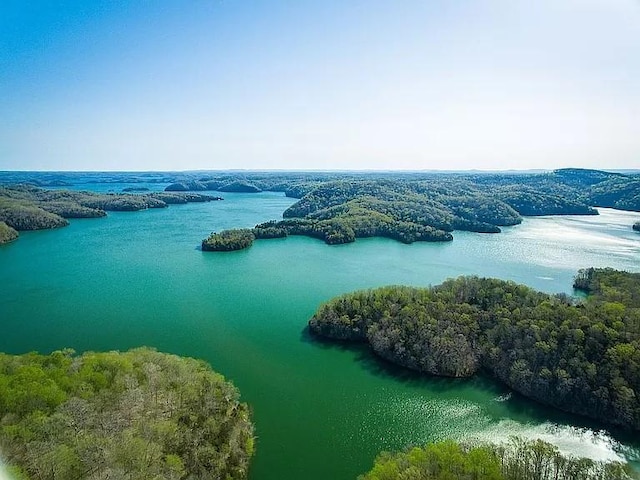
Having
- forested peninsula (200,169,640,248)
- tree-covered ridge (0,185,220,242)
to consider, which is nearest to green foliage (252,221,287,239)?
forested peninsula (200,169,640,248)

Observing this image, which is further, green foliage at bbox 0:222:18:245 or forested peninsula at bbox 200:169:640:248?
forested peninsula at bbox 200:169:640:248

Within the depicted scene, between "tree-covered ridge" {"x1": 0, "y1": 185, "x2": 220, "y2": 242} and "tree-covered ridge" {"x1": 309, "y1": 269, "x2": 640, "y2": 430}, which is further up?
"tree-covered ridge" {"x1": 0, "y1": 185, "x2": 220, "y2": 242}

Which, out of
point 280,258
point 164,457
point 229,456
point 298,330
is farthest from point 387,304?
point 280,258

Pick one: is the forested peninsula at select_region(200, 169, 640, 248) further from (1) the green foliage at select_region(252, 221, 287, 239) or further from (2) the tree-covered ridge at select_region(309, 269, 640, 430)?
(2) the tree-covered ridge at select_region(309, 269, 640, 430)

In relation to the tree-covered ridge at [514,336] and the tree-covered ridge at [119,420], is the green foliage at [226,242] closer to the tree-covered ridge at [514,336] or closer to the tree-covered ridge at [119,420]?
the tree-covered ridge at [514,336]

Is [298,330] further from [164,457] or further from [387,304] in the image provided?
[164,457]

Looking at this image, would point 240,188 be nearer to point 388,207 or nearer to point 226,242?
point 388,207

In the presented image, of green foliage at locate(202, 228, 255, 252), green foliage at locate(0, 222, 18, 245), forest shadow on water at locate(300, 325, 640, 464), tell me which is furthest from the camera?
green foliage at locate(0, 222, 18, 245)
